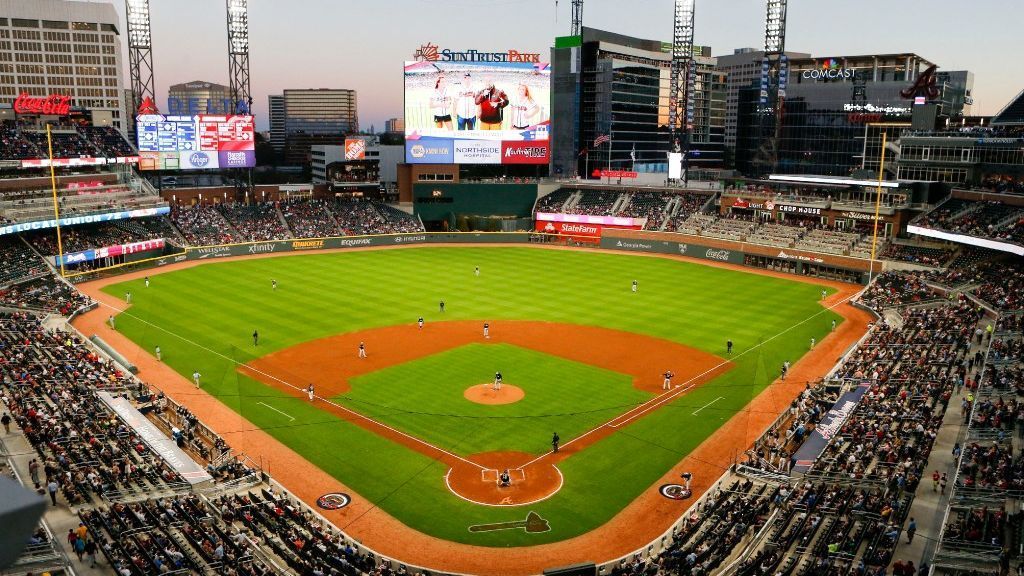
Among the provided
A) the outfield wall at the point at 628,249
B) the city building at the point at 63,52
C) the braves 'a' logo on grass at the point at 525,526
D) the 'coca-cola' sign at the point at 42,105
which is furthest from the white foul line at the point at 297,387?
the city building at the point at 63,52

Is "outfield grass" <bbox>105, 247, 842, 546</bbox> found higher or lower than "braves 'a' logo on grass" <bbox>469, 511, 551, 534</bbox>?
higher

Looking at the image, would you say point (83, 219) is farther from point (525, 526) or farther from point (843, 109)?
point (843, 109)

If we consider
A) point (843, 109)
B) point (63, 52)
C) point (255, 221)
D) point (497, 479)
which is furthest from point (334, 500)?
point (63, 52)

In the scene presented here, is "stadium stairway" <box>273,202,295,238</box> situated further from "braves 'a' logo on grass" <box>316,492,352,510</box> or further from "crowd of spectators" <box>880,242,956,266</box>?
"braves 'a' logo on grass" <box>316,492,352,510</box>

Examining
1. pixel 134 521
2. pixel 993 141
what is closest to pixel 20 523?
pixel 134 521

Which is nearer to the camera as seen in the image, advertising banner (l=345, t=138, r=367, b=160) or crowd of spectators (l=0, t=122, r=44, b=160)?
crowd of spectators (l=0, t=122, r=44, b=160)

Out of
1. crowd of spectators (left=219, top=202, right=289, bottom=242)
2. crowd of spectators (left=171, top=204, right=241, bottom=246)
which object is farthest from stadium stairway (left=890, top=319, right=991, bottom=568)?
crowd of spectators (left=219, top=202, right=289, bottom=242)
